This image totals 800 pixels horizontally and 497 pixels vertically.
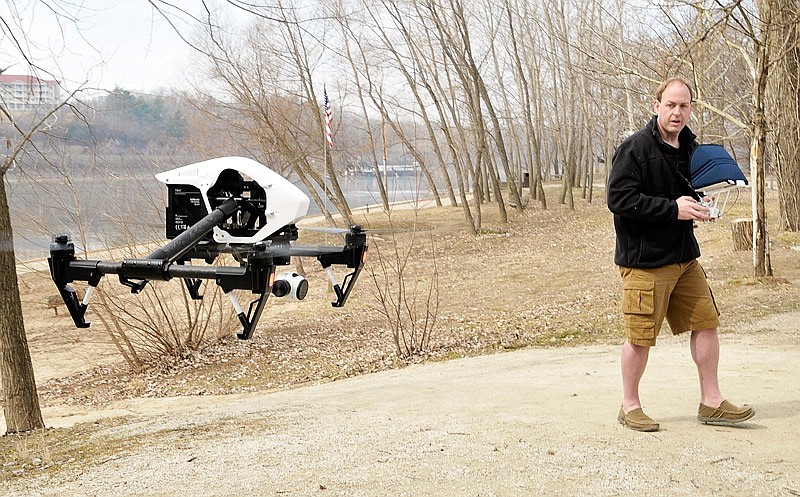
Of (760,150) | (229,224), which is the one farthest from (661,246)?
(760,150)

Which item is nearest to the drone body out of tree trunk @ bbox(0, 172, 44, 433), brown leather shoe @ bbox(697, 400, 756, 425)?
brown leather shoe @ bbox(697, 400, 756, 425)

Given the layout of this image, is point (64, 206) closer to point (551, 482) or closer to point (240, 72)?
point (551, 482)

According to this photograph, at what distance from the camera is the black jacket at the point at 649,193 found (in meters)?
4.56

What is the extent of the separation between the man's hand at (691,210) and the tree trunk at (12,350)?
240 inches

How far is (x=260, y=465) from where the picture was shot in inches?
195

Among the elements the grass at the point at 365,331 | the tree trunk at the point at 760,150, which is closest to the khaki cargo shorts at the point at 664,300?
the grass at the point at 365,331

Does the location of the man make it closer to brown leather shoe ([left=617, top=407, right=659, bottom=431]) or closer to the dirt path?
brown leather shoe ([left=617, top=407, right=659, bottom=431])

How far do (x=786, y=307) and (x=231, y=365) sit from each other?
8159 mm

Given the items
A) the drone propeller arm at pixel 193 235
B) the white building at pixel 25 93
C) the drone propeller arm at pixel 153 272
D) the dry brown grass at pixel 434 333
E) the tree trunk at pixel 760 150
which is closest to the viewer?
the drone propeller arm at pixel 153 272

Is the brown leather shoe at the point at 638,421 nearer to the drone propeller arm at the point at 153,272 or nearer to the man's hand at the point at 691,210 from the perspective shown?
the man's hand at the point at 691,210

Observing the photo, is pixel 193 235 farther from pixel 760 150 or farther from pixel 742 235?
pixel 742 235

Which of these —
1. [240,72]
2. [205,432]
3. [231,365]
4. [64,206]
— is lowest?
[231,365]

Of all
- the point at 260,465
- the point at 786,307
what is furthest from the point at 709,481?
the point at 786,307

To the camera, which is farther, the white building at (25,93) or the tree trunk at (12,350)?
the white building at (25,93)
